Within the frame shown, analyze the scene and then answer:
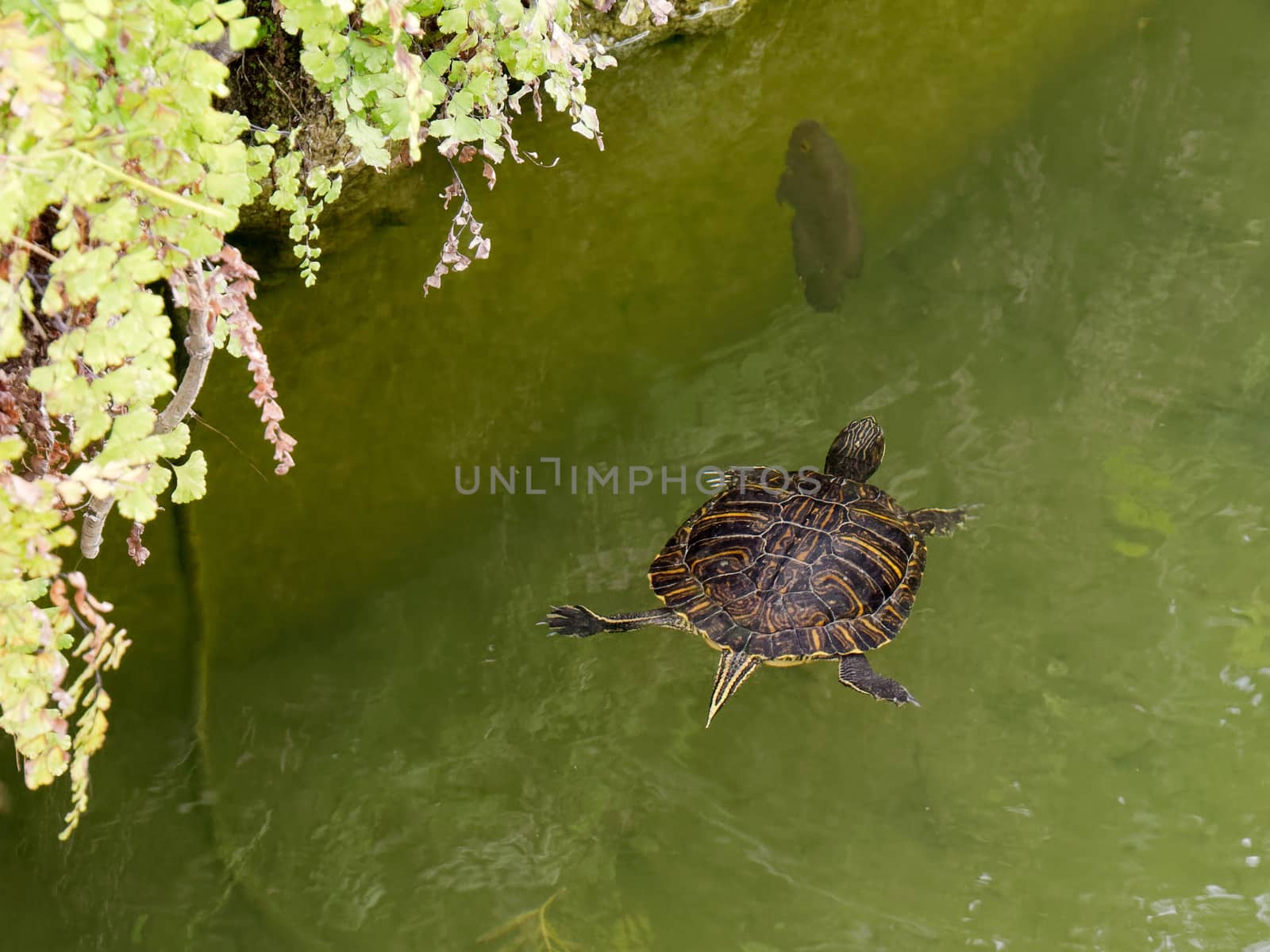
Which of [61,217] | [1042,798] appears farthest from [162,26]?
[1042,798]

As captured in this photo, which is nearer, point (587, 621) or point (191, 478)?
point (191, 478)

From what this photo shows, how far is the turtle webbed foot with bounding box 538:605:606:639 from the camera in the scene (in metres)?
3.13

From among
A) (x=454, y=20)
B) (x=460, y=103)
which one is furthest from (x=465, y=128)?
(x=454, y=20)

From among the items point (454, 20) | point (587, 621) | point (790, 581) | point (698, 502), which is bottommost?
point (587, 621)

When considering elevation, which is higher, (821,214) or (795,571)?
(821,214)

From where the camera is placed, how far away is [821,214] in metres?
3.95

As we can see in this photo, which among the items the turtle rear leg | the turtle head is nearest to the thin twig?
the turtle head

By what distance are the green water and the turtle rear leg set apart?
63 millimetres

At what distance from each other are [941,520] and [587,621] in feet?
4.07

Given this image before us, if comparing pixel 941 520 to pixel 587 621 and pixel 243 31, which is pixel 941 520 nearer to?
pixel 587 621

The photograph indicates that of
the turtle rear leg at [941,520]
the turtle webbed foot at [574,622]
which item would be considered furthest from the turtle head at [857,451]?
the turtle webbed foot at [574,622]

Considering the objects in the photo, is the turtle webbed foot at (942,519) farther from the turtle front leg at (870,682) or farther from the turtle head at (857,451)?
the turtle front leg at (870,682)

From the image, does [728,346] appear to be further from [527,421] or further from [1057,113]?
[1057,113]

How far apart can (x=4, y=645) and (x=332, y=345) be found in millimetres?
2264
